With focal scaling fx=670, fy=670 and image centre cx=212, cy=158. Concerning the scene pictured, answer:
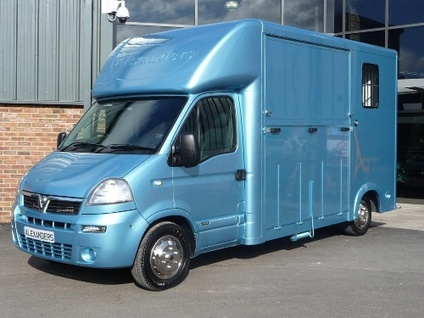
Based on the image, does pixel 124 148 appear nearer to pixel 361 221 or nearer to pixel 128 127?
pixel 128 127

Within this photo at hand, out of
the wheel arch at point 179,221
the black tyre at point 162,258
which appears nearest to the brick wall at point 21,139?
the wheel arch at point 179,221

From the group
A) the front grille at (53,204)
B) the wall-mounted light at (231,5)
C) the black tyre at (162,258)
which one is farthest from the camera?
the wall-mounted light at (231,5)

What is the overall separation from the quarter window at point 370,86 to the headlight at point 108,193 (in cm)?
493

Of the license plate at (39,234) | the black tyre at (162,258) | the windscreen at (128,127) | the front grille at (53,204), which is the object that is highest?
the windscreen at (128,127)

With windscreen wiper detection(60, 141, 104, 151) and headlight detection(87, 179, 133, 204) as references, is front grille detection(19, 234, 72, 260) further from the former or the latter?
windscreen wiper detection(60, 141, 104, 151)

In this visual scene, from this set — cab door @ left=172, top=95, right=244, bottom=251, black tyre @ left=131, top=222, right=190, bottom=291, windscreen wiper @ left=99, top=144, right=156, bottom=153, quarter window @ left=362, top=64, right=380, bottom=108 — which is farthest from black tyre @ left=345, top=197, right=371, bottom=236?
windscreen wiper @ left=99, top=144, right=156, bottom=153

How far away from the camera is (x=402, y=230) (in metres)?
11.7

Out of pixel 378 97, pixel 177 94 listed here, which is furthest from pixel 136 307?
pixel 378 97

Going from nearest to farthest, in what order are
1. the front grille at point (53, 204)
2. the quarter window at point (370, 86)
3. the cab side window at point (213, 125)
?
the front grille at point (53, 204)
the cab side window at point (213, 125)
the quarter window at point (370, 86)

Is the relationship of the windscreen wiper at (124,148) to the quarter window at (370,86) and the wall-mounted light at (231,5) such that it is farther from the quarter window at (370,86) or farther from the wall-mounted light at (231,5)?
the wall-mounted light at (231,5)

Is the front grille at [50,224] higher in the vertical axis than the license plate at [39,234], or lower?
higher

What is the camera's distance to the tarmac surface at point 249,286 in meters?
6.52

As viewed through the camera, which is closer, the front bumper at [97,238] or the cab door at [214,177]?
the front bumper at [97,238]

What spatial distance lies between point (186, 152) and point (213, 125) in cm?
79
